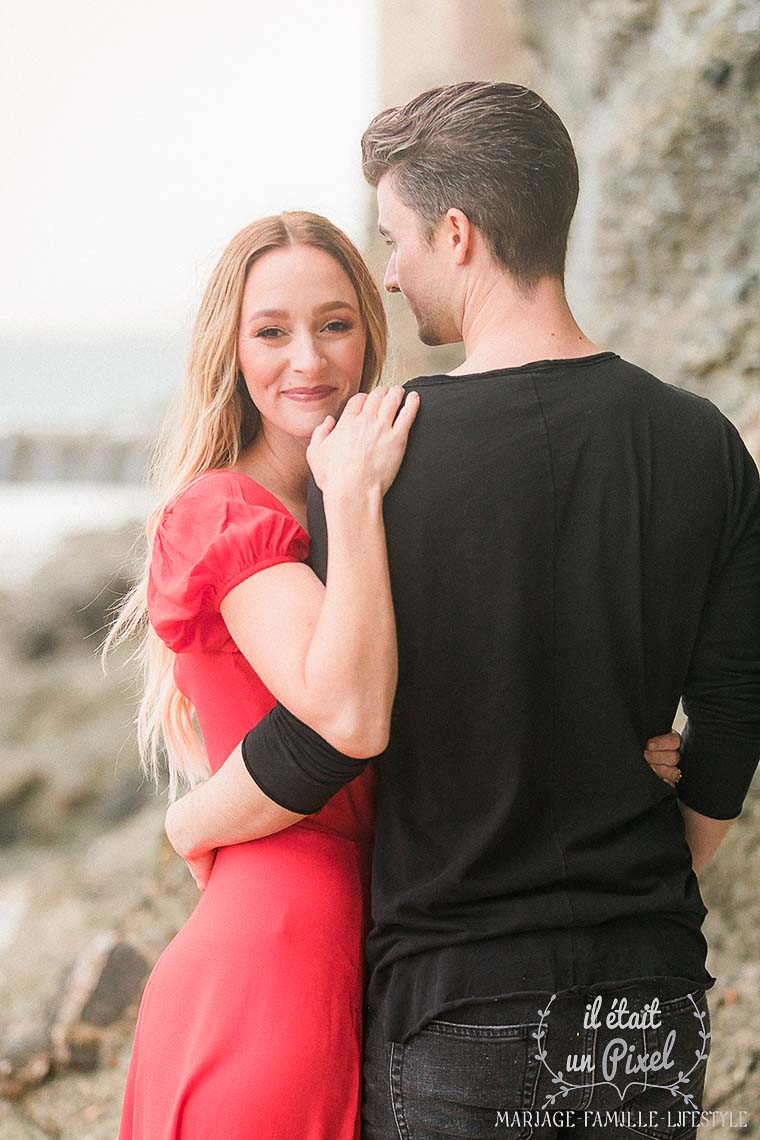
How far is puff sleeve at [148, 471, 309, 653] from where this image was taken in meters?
1.34

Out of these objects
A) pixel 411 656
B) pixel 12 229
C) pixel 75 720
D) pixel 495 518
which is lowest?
pixel 75 720

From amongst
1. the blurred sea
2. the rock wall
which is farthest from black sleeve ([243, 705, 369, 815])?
the blurred sea

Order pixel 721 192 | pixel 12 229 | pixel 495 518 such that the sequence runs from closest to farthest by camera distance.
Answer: pixel 495 518, pixel 721 192, pixel 12 229

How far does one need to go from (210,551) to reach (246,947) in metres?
0.45

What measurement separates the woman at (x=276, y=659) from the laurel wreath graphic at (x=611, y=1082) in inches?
9.1

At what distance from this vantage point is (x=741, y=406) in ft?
10.1

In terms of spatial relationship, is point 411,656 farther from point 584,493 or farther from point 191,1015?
point 191,1015

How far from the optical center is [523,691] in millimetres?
1249

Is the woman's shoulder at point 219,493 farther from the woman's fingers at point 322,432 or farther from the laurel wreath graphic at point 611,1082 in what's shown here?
the laurel wreath graphic at point 611,1082

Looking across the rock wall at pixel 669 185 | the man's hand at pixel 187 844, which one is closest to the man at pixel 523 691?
the man's hand at pixel 187 844

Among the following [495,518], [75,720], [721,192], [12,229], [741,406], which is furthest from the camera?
[12,229]

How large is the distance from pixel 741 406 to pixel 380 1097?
2246 mm

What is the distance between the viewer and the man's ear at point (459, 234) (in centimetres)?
131

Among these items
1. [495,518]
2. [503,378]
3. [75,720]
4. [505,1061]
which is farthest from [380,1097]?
[75,720]
